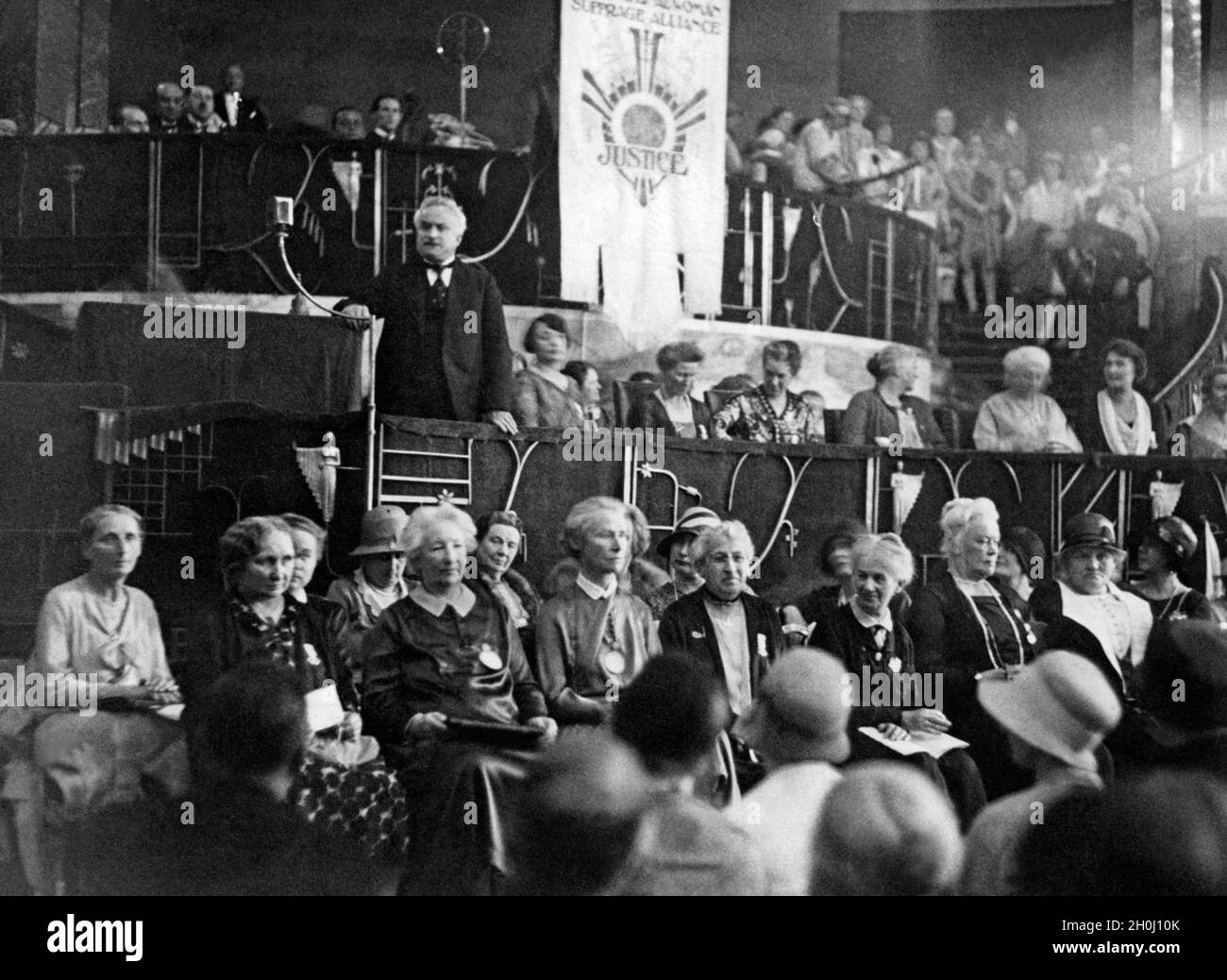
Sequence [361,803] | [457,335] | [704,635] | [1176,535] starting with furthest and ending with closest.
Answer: [1176,535] < [457,335] < [704,635] < [361,803]

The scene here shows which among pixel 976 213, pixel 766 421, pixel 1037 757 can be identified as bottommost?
pixel 1037 757

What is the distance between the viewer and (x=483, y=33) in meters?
6.93

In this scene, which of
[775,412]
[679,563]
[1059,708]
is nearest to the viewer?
[1059,708]

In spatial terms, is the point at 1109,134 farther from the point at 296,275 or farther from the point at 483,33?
the point at 296,275

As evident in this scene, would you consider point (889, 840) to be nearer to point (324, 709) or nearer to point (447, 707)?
point (447, 707)

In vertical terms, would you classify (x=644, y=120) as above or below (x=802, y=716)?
above

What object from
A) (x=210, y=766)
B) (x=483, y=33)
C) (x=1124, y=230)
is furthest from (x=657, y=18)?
(x=210, y=766)

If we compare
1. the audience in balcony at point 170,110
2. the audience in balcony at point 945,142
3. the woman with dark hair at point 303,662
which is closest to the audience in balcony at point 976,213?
the audience in balcony at point 945,142

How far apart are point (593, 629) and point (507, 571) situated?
330mm

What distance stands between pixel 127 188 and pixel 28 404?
1197mm

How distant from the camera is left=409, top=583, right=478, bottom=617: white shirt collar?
233 inches

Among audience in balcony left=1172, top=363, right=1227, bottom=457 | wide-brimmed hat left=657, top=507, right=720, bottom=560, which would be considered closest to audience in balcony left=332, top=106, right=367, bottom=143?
wide-brimmed hat left=657, top=507, right=720, bottom=560

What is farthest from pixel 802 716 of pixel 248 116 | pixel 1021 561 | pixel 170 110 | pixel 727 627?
pixel 170 110

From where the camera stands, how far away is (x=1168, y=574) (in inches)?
274
